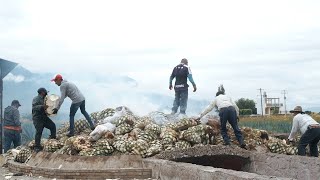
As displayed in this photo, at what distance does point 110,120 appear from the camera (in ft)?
37.1

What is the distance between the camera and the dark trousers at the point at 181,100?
12441mm

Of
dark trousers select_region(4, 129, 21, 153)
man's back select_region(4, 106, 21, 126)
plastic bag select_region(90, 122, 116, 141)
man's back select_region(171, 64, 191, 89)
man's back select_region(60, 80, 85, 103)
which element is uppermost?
man's back select_region(171, 64, 191, 89)

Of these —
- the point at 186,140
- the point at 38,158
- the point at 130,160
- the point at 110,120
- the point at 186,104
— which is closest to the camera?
the point at 130,160

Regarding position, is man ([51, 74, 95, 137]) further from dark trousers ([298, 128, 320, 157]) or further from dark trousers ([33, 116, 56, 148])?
dark trousers ([298, 128, 320, 157])

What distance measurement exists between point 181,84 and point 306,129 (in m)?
4.30

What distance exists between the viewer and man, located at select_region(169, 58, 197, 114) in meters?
12.4

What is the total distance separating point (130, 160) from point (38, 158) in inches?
108

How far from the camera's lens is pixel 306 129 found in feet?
29.2

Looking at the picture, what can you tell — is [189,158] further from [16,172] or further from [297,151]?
[16,172]

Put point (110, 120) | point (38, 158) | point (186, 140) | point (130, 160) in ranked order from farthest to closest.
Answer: point (110, 120), point (38, 158), point (186, 140), point (130, 160)

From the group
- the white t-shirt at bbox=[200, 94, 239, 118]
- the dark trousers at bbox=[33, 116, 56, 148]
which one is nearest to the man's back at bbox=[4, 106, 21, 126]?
the dark trousers at bbox=[33, 116, 56, 148]

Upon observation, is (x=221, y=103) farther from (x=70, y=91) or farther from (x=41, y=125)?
(x=41, y=125)

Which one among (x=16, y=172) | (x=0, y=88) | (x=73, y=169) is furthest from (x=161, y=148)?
(x=0, y=88)

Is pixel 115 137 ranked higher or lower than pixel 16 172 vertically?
higher
